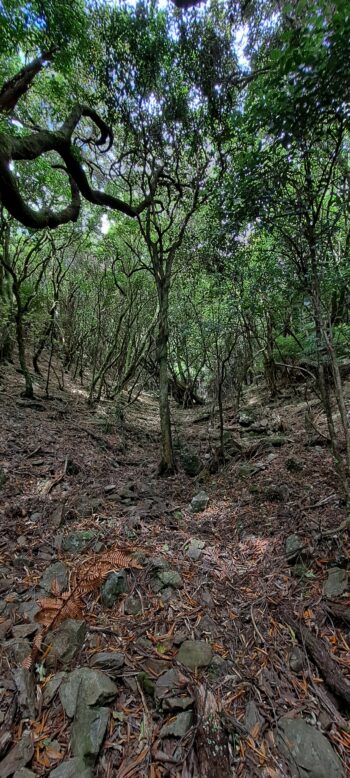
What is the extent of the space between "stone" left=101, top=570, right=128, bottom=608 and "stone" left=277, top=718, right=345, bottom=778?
4.68ft

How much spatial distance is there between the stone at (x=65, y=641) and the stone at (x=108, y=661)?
5.8 inches

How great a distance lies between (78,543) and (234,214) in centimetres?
403

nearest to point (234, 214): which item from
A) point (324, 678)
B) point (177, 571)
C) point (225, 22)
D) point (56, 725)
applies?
point (177, 571)

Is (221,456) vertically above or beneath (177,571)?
above

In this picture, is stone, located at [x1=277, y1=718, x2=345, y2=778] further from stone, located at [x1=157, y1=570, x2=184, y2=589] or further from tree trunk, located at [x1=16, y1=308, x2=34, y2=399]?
tree trunk, located at [x1=16, y1=308, x2=34, y2=399]

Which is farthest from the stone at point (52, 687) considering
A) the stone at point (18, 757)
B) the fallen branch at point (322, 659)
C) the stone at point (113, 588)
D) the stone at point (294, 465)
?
the stone at point (294, 465)

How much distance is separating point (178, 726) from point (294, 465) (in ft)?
11.9

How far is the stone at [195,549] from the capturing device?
3428 millimetres

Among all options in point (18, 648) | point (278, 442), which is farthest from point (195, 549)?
point (278, 442)

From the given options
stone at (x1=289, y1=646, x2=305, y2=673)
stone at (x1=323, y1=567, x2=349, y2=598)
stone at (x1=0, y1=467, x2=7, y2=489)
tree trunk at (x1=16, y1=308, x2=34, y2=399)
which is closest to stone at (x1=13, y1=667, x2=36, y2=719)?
stone at (x1=289, y1=646, x2=305, y2=673)

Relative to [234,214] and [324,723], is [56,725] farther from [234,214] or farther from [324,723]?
[234,214]

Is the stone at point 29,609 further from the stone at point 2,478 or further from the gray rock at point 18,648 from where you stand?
the stone at point 2,478

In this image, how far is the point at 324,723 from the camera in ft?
6.11

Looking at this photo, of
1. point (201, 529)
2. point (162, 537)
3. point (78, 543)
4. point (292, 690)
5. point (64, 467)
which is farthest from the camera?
point (64, 467)
